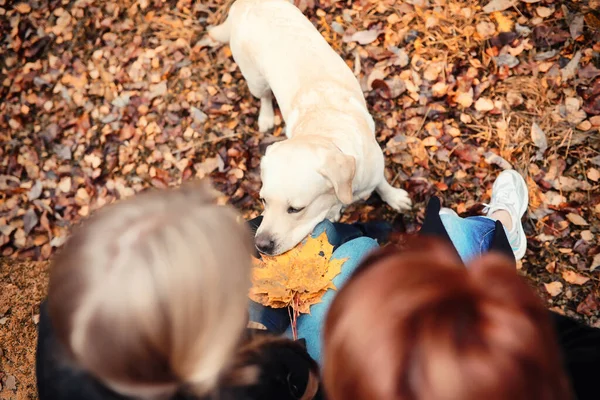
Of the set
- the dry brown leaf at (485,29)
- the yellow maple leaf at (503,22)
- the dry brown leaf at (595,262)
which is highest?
the yellow maple leaf at (503,22)

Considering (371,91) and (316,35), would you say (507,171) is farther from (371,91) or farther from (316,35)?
(316,35)

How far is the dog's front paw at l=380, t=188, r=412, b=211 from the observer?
10.1ft

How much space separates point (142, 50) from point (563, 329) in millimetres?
3884

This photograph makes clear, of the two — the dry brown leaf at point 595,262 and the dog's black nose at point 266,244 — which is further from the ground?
the dog's black nose at point 266,244

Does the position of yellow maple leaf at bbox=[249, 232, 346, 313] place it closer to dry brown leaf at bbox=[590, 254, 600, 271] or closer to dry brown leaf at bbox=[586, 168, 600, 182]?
dry brown leaf at bbox=[590, 254, 600, 271]

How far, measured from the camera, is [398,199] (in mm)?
3068

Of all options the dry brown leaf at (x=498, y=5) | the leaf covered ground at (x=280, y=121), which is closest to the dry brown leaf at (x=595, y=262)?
the leaf covered ground at (x=280, y=121)

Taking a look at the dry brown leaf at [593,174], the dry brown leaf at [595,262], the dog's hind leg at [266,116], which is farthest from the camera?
the dog's hind leg at [266,116]

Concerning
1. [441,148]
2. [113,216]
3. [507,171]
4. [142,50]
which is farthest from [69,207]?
[507,171]

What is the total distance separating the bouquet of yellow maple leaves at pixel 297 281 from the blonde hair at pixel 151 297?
0.84 metres

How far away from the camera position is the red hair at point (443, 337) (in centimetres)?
92

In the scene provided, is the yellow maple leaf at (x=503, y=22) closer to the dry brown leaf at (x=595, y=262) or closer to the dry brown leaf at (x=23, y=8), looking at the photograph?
the dry brown leaf at (x=595, y=262)

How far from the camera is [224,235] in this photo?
1.30m

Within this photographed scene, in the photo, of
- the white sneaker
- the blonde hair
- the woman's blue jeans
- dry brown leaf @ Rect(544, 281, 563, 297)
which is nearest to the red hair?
the blonde hair
